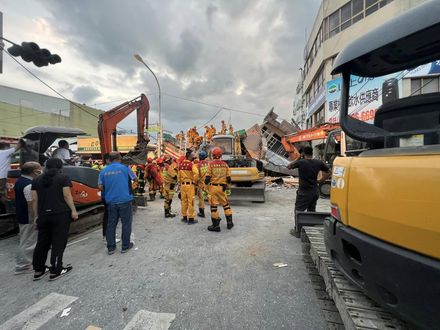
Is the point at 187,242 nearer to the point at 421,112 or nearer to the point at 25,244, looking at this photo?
the point at 25,244

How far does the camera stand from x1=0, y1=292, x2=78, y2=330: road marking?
7.94ft

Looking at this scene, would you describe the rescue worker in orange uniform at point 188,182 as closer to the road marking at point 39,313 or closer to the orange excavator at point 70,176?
the orange excavator at point 70,176

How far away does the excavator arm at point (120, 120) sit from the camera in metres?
7.60

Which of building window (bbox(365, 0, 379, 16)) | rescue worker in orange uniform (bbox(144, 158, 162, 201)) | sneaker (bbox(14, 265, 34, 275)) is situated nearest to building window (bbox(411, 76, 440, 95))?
building window (bbox(365, 0, 379, 16))

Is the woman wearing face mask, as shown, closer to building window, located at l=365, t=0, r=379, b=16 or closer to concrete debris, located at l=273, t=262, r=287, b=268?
concrete debris, located at l=273, t=262, r=287, b=268

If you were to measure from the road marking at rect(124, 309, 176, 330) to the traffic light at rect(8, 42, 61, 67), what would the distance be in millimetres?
8734

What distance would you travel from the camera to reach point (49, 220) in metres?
3.30

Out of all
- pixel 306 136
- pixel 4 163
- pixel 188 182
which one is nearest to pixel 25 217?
pixel 4 163

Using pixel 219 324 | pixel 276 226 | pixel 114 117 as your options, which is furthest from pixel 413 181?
pixel 114 117

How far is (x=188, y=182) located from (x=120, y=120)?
407cm

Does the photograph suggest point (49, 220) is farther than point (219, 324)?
Yes

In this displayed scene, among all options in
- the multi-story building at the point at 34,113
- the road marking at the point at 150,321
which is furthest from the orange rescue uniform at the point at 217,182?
the multi-story building at the point at 34,113

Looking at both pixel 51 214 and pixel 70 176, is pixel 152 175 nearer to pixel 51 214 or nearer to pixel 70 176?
pixel 70 176

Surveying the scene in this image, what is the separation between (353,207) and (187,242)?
356 centimetres
